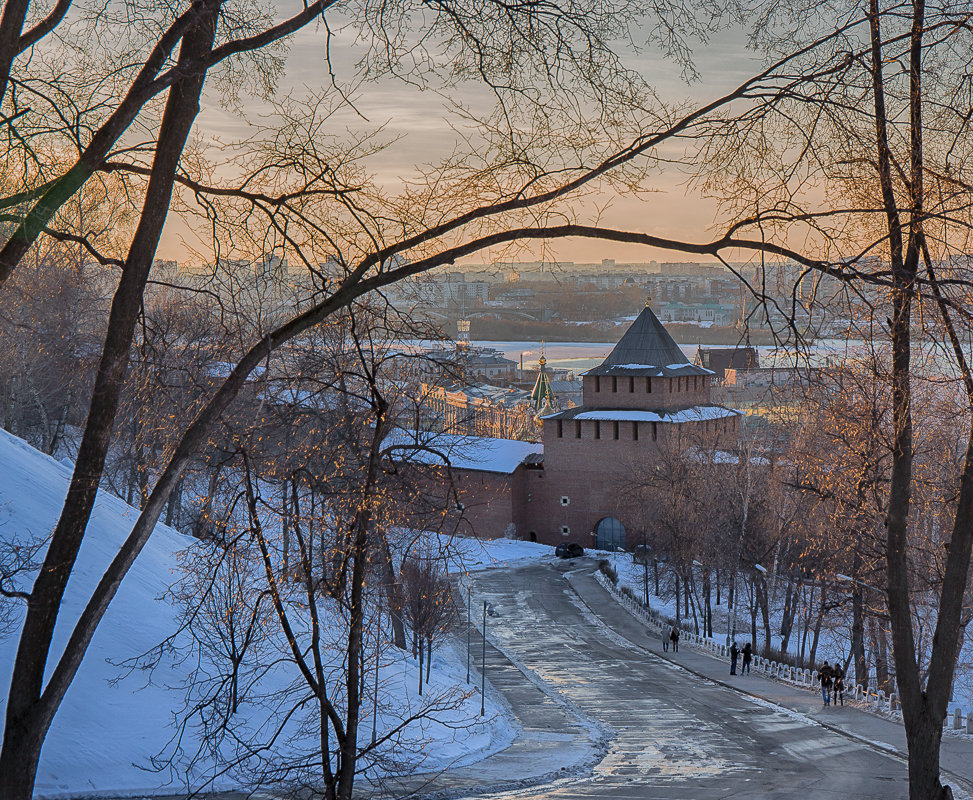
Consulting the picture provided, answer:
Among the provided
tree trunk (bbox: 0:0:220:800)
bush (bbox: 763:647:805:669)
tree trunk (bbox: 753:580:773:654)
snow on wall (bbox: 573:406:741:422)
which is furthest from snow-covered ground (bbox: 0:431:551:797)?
snow on wall (bbox: 573:406:741:422)

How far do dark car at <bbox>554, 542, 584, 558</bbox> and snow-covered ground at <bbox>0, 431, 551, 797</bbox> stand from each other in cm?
2293

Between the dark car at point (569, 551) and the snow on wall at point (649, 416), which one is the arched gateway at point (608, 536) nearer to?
the dark car at point (569, 551)

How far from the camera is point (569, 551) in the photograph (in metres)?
46.9

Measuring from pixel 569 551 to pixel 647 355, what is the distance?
450 inches

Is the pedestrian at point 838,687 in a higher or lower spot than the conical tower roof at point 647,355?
lower

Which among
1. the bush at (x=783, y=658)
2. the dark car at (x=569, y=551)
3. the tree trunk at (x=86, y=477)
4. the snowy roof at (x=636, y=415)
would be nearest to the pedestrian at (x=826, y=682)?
the bush at (x=783, y=658)

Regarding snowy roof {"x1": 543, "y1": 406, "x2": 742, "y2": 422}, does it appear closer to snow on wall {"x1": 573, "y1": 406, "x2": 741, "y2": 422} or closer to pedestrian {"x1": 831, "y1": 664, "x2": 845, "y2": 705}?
snow on wall {"x1": 573, "y1": 406, "x2": 741, "y2": 422}

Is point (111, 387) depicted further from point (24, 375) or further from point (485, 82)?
point (24, 375)

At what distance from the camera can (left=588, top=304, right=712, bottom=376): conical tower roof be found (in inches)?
2013

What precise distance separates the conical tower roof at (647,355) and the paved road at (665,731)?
1707 cm

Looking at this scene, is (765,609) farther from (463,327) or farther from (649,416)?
(463,327)

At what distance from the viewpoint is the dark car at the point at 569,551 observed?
46812mm

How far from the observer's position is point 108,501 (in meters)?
23.0

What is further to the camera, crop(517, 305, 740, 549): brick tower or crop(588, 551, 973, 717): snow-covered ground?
crop(517, 305, 740, 549): brick tower
